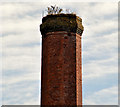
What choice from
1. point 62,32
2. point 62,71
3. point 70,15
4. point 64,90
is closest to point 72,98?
point 64,90

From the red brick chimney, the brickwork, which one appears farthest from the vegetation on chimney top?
the brickwork

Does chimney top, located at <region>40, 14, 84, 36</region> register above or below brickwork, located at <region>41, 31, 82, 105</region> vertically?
above

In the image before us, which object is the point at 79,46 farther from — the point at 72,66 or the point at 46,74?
the point at 46,74

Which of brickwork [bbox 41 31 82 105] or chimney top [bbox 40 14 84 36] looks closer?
brickwork [bbox 41 31 82 105]

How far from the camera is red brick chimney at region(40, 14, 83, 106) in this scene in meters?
18.2

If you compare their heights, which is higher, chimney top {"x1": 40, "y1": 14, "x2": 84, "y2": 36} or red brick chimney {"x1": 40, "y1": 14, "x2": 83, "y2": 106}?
chimney top {"x1": 40, "y1": 14, "x2": 84, "y2": 36}

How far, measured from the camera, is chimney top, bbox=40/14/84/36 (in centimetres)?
1919

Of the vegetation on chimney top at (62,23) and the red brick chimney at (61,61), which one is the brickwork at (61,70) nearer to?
the red brick chimney at (61,61)

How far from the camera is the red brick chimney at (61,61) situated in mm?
18250

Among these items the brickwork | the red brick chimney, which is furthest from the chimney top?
the brickwork

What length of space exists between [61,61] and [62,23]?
8.65ft

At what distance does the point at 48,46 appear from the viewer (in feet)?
62.7

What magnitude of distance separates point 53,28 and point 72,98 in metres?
4.90

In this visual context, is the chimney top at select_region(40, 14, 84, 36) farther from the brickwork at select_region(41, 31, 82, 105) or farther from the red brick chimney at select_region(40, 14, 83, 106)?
the brickwork at select_region(41, 31, 82, 105)
